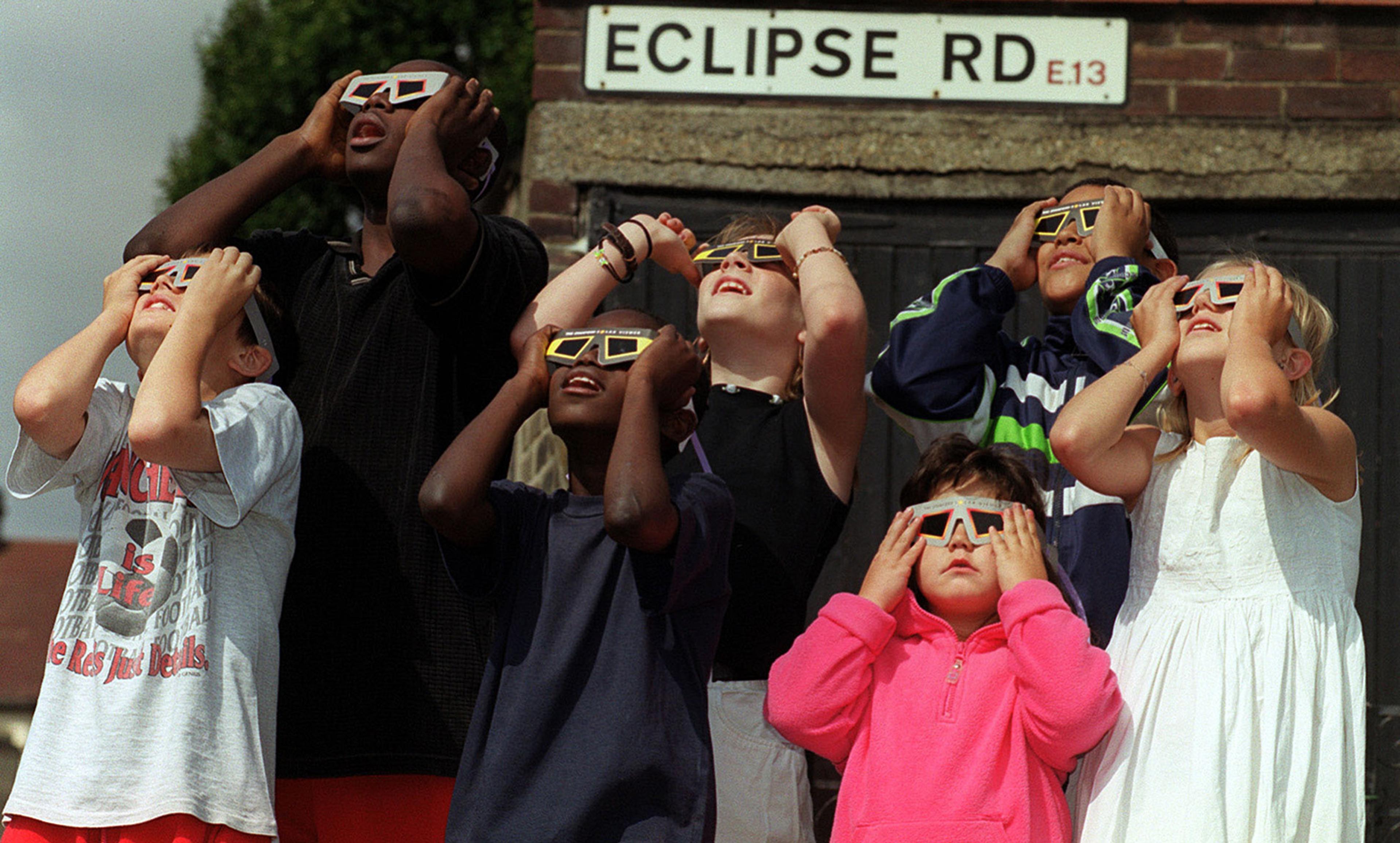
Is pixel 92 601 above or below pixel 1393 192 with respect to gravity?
below

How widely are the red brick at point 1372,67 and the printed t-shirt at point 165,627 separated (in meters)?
3.65

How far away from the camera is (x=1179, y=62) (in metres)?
4.91

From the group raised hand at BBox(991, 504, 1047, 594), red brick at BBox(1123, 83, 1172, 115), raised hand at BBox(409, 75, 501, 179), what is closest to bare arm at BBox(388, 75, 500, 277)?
raised hand at BBox(409, 75, 501, 179)

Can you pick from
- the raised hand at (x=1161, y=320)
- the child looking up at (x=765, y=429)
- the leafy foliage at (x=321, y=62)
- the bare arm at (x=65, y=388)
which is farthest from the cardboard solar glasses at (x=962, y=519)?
the leafy foliage at (x=321, y=62)

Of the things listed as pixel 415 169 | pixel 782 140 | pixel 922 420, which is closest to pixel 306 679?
pixel 415 169

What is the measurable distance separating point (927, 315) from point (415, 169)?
3.68 feet

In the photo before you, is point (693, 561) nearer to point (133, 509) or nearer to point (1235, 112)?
point (133, 509)

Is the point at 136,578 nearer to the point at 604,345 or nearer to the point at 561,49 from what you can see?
the point at 604,345

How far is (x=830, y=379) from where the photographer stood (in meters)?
3.05

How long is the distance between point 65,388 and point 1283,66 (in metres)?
3.85

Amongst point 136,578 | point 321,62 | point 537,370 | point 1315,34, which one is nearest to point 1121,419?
point 537,370

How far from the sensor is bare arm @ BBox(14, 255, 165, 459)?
2604 mm

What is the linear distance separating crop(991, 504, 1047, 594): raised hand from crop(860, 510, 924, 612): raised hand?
142mm

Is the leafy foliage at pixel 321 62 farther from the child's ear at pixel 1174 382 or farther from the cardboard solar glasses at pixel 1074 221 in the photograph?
the child's ear at pixel 1174 382
